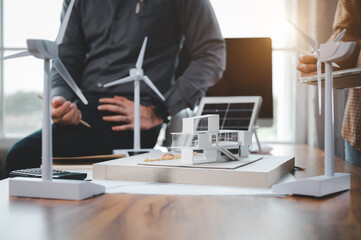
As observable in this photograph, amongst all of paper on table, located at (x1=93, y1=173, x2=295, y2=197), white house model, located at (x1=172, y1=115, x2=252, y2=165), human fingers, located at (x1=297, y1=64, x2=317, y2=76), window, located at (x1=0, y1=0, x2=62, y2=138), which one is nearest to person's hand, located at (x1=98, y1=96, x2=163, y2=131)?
human fingers, located at (x1=297, y1=64, x2=317, y2=76)

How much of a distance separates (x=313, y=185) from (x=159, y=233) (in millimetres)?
347

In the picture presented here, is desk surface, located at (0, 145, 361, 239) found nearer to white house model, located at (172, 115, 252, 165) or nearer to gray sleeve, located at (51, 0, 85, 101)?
white house model, located at (172, 115, 252, 165)

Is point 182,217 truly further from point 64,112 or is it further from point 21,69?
point 21,69

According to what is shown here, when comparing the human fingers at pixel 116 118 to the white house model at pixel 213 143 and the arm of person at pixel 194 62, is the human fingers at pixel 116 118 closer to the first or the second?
the arm of person at pixel 194 62

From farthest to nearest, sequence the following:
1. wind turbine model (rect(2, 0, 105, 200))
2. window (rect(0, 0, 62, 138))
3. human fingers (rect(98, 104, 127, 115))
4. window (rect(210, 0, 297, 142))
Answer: window (rect(0, 0, 62, 138)) → window (rect(210, 0, 297, 142)) → human fingers (rect(98, 104, 127, 115)) → wind turbine model (rect(2, 0, 105, 200))

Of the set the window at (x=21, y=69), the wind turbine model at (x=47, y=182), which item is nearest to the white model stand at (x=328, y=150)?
the wind turbine model at (x=47, y=182)

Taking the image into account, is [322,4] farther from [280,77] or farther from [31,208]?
[31,208]

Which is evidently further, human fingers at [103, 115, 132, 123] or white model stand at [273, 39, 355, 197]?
human fingers at [103, 115, 132, 123]

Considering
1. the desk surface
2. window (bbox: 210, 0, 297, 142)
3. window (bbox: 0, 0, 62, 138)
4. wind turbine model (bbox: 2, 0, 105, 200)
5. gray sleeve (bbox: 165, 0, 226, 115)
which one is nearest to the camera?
the desk surface

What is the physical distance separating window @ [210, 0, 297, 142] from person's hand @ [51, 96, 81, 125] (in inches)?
70.3

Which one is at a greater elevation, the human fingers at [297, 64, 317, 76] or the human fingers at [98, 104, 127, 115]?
the human fingers at [297, 64, 317, 76]

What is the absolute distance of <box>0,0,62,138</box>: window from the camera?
3725mm

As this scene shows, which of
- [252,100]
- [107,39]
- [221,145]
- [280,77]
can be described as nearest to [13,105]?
[107,39]

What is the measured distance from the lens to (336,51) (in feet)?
2.32
